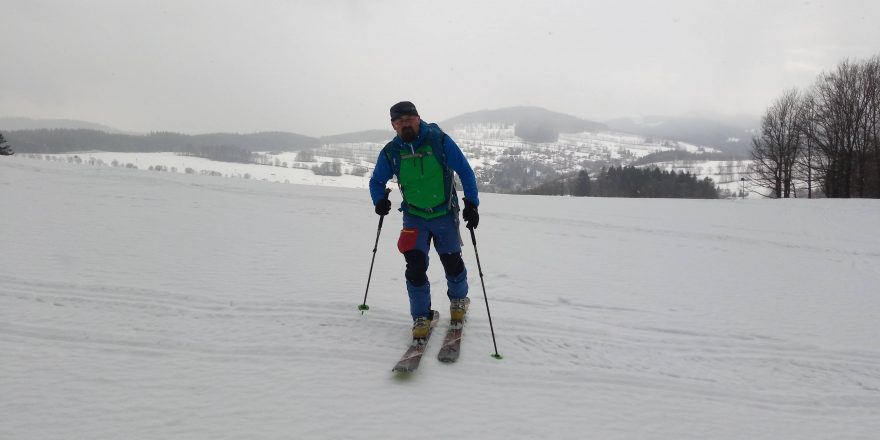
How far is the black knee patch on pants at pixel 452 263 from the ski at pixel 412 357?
0.63m

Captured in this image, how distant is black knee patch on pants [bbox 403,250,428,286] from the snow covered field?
640 mm

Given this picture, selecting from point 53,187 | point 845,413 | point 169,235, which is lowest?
point 845,413

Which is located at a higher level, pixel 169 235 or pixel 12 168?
pixel 12 168

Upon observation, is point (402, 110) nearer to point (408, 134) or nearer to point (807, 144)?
point (408, 134)

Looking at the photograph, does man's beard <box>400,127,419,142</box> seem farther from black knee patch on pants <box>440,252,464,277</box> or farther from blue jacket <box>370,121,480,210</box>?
black knee patch on pants <box>440,252,464,277</box>

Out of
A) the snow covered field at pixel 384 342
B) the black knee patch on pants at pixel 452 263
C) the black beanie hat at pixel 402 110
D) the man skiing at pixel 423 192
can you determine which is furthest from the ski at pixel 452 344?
the black beanie hat at pixel 402 110

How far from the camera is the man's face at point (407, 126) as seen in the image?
151 inches

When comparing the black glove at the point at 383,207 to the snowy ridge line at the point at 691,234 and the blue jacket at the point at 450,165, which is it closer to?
the blue jacket at the point at 450,165

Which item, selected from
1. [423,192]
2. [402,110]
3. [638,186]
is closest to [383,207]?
[423,192]

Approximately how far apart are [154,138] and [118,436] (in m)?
124

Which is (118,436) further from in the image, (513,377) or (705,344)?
(705,344)

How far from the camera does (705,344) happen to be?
15.2 ft

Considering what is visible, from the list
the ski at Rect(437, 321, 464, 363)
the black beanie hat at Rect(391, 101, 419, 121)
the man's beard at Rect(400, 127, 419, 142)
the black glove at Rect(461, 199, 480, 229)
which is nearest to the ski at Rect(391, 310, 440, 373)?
the ski at Rect(437, 321, 464, 363)

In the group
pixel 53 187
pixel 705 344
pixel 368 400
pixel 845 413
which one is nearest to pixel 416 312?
pixel 368 400
